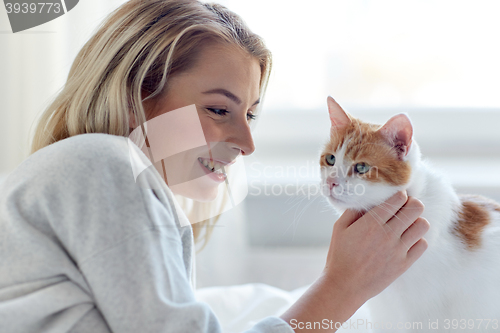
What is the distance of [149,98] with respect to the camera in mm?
833

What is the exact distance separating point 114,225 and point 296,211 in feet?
3.76

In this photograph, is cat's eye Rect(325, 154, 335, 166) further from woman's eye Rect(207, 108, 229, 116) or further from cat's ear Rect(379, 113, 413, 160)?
woman's eye Rect(207, 108, 229, 116)

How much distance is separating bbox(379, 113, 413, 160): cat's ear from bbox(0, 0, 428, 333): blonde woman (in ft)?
0.36

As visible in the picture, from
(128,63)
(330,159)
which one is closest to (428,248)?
(330,159)

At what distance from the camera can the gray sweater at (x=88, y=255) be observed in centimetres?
51

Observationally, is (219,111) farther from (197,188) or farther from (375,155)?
(375,155)

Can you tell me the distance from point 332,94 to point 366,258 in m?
0.92

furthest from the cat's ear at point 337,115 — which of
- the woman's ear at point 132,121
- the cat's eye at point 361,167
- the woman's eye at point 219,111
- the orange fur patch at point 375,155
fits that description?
the woman's ear at point 132,121

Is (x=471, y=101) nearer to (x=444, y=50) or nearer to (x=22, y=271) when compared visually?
(x=444, y=50)

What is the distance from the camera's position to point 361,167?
2.64 feet

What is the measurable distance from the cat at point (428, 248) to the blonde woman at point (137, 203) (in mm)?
62

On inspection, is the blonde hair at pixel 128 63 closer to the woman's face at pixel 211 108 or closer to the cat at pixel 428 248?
the woman's face at pixel 211 108

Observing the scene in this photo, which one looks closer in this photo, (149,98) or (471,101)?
(149,98)

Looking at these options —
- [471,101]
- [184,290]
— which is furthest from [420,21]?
[184,290]
